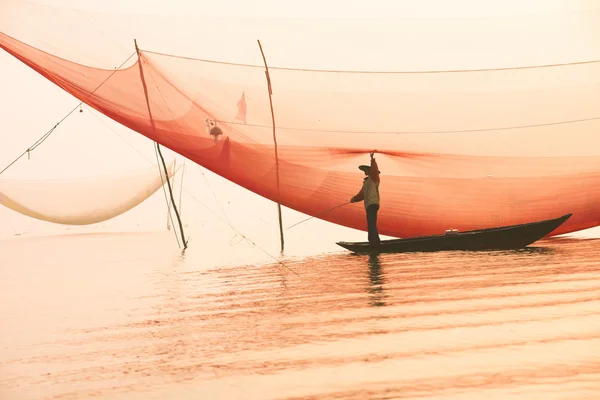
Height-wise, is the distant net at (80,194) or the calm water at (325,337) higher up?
the distant net at (80,194)

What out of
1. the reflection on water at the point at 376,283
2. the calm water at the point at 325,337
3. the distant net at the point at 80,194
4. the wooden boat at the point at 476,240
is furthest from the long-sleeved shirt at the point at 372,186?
the distant net at the point at 80,194

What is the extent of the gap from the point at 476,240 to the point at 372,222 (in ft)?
3.95

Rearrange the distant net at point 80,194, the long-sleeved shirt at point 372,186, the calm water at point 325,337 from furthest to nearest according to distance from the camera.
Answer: the distant net at point 80,194
the long-sleeved shirt at point 372,186
the calm water at point 325,337

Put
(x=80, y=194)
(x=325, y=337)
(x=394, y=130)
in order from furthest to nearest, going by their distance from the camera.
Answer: (x=80, y=194) < (x=394, y=130) < (x=325, y=337)

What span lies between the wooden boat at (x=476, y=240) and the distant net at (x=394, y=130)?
2.35ft

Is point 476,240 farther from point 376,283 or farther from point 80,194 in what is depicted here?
A: point 80,194

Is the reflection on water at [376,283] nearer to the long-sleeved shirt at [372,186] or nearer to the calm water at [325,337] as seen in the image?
the calm water at [325,337]

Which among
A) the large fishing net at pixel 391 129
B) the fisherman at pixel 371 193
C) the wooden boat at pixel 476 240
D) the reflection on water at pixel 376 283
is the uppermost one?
the large fishing net at pixel 391 129

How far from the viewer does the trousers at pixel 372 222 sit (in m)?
8.72

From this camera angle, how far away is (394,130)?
8.81 metres

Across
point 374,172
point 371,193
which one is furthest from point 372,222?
point 374,172

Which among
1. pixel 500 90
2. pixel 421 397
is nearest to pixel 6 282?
pixel 500 90

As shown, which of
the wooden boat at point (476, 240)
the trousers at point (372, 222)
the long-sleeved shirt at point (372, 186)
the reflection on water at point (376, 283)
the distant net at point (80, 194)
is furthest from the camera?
the distant net at point (80, 194)

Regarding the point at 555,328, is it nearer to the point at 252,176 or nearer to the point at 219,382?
the point at 219,382
